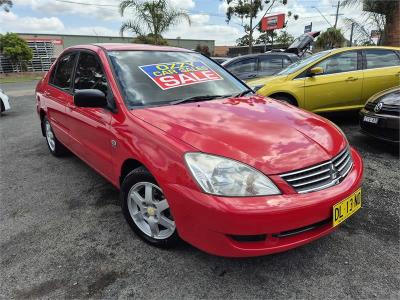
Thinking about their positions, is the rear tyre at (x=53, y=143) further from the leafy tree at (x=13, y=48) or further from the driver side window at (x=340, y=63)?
the leafy tree at (x=13, y=48)

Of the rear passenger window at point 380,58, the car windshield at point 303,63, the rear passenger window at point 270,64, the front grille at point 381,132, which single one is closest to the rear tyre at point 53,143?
the car windshield at point 303,63

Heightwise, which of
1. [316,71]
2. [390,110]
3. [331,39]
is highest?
[331,39]

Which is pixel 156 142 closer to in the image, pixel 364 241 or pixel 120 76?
pixel 120 76

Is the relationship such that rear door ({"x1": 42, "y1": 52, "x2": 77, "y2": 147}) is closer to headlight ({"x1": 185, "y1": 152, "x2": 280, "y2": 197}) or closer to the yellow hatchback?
headlight ({"x1": 185, "y1": 152, "x2": 280, "y2": 197})

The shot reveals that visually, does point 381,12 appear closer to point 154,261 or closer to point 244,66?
point 244,66

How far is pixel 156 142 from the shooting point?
221 centimetres

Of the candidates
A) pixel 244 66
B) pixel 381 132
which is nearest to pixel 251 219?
pixel 381 132

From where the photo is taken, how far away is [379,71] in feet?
19.2

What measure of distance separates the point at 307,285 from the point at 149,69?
2172 millimetres

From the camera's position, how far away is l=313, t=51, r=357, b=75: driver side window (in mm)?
5777

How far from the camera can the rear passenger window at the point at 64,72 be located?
380cm

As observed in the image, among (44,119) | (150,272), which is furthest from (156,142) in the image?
(44,119)

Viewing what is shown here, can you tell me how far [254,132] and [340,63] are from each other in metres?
4.36

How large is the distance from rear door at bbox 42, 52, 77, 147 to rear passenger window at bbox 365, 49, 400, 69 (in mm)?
4982
